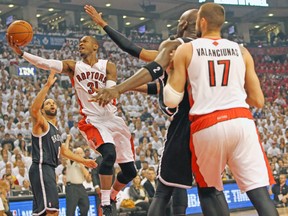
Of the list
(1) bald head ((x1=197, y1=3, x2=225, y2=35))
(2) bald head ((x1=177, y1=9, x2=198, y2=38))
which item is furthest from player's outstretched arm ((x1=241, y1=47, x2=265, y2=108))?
(2) bald head ((x1=177, y1=9, x2=198, y2=38))

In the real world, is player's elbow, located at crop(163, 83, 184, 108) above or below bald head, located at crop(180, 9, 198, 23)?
below

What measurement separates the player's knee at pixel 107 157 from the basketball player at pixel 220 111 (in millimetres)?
2356

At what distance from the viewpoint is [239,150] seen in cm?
407

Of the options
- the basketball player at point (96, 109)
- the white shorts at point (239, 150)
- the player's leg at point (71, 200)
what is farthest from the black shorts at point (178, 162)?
the player's leg at point (71, 200)

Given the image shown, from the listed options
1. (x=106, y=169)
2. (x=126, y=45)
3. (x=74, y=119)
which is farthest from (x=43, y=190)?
(x=74, y=119)

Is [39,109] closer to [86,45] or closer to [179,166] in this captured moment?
[86,45]

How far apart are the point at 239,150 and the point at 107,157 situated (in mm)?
2722

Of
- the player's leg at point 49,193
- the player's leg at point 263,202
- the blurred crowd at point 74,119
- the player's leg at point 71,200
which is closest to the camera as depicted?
the player's leg at point 263,202

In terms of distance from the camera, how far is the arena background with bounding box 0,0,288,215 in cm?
1631

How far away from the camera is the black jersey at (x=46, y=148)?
22.9 feet

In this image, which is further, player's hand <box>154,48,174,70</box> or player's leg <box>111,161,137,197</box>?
player's leg <box>111,161,137,197</box>

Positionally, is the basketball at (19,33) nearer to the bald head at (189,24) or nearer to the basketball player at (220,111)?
the bald head at (189,24)

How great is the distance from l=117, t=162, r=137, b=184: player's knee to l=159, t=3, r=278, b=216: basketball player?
2.68m

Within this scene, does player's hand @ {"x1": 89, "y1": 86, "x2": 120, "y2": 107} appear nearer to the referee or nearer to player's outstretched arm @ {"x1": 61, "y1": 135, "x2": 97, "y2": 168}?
player's outstretched arm @ {"x1": 61, "y1": 135, "x2": 97, "y2": 168}
